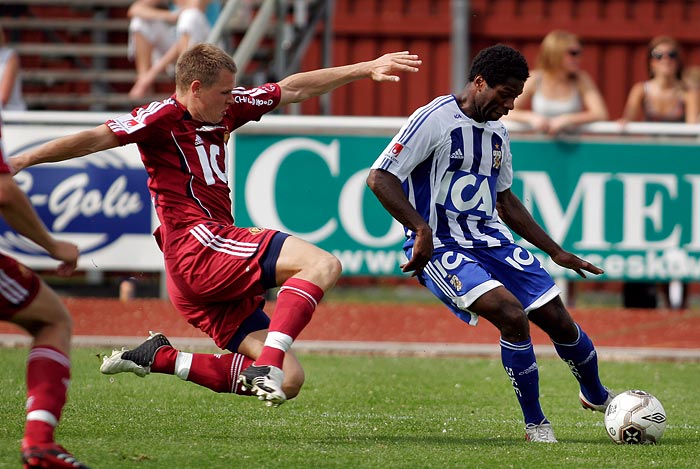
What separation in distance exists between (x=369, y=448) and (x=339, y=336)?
5.07 m

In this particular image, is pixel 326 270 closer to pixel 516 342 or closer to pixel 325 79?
pixel 516 342

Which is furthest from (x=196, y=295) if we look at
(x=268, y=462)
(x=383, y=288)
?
(x=383, y=288)

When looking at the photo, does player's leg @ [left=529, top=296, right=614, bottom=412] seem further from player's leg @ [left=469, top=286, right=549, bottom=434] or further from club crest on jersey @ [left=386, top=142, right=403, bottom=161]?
club crest on jersey @ [left=386, top=142, right=403, bottom=161]

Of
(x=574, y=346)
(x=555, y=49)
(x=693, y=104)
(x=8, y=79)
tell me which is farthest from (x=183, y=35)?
(x=574, y=346)

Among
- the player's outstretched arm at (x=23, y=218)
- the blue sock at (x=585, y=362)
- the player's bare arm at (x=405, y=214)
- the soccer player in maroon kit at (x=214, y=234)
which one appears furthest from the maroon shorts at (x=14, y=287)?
the blue sock at (x=585, y=362)

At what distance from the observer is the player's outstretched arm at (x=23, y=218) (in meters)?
4.75

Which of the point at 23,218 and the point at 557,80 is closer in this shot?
the point at 23,218

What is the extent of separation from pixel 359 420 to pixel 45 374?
2.55 metres

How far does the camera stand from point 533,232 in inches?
277

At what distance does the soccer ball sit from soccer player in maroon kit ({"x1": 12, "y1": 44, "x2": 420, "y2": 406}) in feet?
5.71

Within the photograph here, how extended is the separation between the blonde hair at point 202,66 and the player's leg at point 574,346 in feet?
7.05

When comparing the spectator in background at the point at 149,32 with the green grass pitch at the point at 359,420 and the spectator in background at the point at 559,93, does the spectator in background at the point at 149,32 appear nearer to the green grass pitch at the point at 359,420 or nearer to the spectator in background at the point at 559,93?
the spectator in background at the point at 559,93

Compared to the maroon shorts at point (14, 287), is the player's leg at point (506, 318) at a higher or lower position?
lower

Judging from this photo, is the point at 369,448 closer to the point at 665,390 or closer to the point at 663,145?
the point at 665,390
